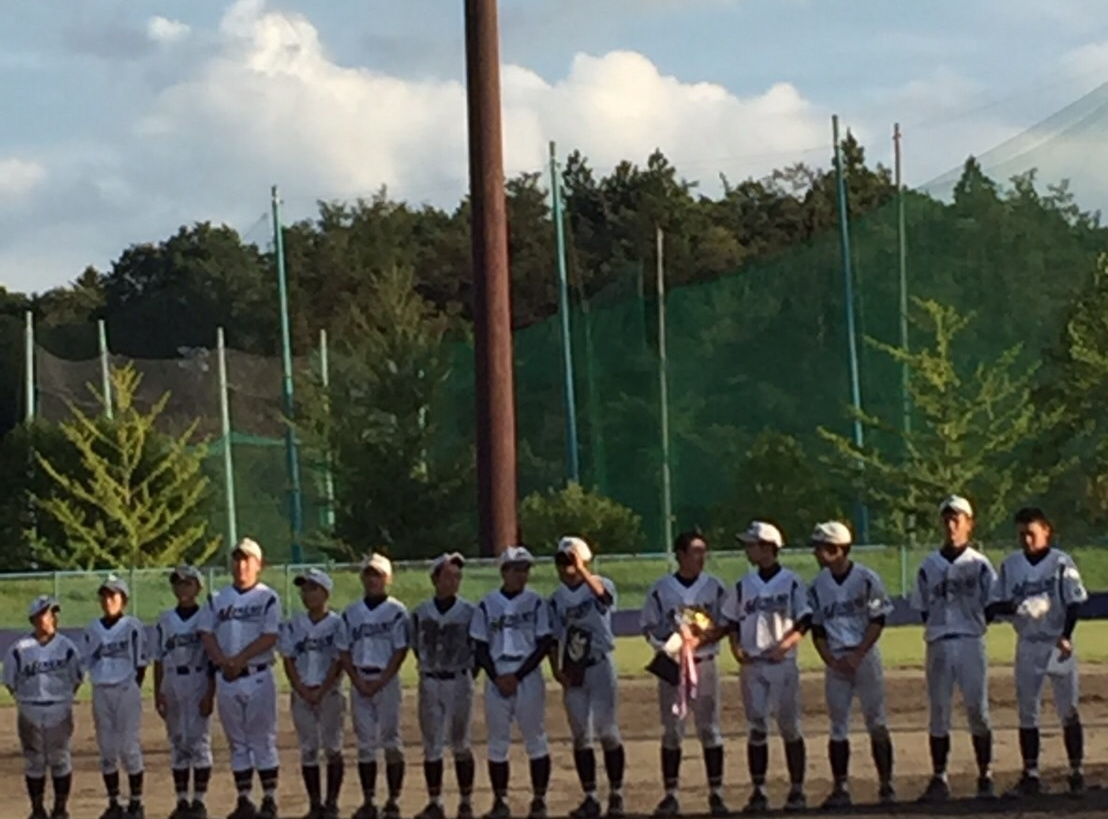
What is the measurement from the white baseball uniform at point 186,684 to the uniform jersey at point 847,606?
3891 millimetres

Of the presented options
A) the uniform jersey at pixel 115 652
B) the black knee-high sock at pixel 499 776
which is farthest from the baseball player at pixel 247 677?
the black knee-high sock at pixel 499 776

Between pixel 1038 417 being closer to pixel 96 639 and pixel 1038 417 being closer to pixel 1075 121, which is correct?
pixel 1075 121

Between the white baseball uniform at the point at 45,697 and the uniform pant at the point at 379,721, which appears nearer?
the uniform pant at the point at 379,721

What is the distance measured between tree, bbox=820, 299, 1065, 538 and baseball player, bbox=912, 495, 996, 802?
2507cm

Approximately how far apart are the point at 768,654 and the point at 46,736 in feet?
15.8

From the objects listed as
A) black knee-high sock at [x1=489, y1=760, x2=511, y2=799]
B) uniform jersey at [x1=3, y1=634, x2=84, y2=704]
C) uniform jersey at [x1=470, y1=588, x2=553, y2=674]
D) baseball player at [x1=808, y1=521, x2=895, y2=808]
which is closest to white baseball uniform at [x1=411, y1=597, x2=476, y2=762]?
uniform jersey at [x1=470, y1=588, x2=553, y2=674]

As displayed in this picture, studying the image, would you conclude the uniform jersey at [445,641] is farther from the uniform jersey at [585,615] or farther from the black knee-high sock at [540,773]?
the black knee-high sock at [540,773]

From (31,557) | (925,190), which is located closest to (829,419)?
(925,190)

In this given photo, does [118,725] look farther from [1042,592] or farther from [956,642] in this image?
[1042,592]

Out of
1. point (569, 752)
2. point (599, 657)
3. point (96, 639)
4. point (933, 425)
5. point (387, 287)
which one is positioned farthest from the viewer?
point (387, 287)

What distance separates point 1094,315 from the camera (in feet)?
129

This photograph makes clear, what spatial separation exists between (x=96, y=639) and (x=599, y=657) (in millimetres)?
3421

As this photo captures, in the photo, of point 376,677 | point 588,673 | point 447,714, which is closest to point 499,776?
point 447,714

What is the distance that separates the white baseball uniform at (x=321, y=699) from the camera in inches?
528
